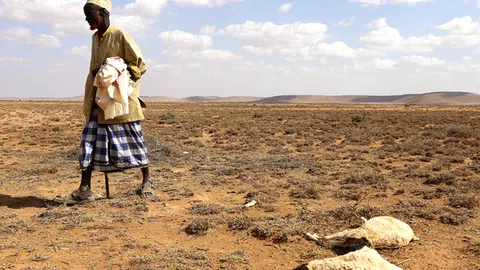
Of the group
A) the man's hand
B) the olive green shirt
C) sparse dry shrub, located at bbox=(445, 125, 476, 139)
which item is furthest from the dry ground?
sparse dry shrub, located at bbox=(445, 125, 476, 139)

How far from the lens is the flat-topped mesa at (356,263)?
8.35 ft

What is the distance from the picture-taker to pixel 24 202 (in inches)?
192

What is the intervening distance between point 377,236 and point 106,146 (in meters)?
2.96

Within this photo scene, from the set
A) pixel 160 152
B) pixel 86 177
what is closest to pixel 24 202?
pixel 86 177

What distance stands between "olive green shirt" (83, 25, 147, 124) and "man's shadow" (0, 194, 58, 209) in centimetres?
121

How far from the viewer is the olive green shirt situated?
446 cm

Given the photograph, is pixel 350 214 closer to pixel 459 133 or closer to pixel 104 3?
pixel 104 3

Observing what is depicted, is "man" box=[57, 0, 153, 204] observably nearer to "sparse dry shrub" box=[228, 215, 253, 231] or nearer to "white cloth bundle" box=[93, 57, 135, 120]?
"white cloth bundle" box=[93, 57, 135, 120]

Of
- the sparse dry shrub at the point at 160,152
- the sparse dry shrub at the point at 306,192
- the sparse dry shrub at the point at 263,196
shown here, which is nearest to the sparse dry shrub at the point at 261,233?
the sparse dry shrub at the point at 263,196

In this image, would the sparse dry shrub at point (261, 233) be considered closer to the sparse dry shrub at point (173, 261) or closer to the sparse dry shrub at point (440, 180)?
the sparse dry shrub at point (173, 261)

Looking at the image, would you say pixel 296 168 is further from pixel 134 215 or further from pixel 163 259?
pixel 163 259

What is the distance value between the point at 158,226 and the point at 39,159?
593 cm

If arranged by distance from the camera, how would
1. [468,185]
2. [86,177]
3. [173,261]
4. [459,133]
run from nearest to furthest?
[173,261], [86,177], [468,185], [459,133]

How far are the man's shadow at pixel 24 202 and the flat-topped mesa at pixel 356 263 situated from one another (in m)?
3.31
